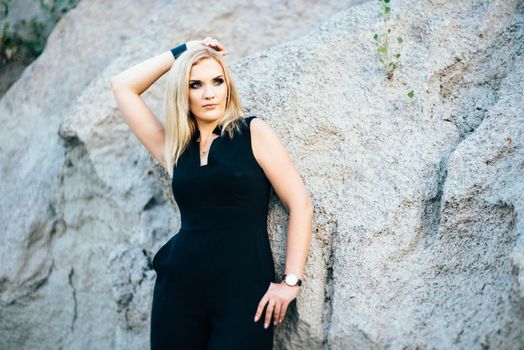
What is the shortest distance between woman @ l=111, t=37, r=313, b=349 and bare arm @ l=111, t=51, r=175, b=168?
0.64ft

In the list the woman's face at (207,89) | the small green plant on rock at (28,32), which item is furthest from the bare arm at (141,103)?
the small green plant on rock at (28,32)

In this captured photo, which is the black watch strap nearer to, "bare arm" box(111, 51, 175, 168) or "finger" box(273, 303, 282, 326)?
"bare arm" box(111, 51, 175, 168)

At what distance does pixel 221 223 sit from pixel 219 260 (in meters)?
0.17

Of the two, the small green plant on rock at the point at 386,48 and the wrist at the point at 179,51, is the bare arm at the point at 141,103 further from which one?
the small green plant on rock at the point at 386,48

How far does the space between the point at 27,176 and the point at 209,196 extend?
1885 millimetres

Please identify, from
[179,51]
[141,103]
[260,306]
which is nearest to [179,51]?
[179,51]

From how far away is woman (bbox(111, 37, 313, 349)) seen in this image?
269 centimetres

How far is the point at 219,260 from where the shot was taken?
2.74 meters

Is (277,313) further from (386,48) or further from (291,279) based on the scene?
(386,48)

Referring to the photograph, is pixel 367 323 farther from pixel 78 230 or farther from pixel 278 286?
pixel 78 230

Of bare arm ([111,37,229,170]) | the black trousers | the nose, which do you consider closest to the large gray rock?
bare arm ([111,37,229,170])

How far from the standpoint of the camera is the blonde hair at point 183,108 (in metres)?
2.89

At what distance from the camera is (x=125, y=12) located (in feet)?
15.3

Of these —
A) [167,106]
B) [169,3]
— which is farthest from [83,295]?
[169,3]
